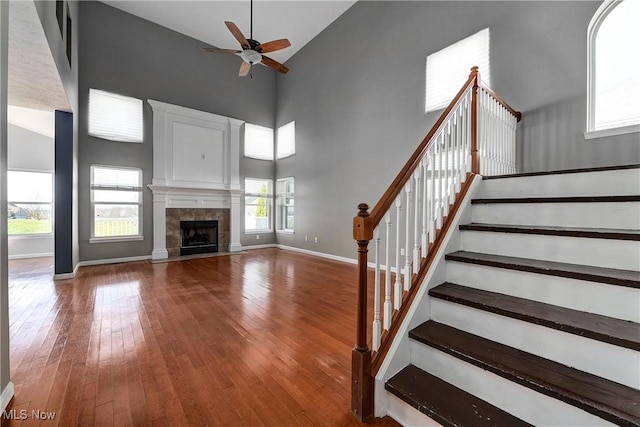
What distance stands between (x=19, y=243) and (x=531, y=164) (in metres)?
9.43

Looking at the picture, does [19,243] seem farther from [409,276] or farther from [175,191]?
[409,276]

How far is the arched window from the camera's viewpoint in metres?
2.53

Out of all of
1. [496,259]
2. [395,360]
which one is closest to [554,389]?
[395,360]

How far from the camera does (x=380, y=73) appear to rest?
192 inches

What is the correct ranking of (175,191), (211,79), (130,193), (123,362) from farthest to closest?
(211,79), (175,191), (130,193), (123,362)

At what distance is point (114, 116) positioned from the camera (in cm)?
536

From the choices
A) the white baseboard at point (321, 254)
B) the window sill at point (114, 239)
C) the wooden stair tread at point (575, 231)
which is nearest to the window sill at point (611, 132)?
the wooden stair tread at point (575, 231)

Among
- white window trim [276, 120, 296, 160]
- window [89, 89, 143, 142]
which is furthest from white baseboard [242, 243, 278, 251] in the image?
window [89, 89, 143, 142]

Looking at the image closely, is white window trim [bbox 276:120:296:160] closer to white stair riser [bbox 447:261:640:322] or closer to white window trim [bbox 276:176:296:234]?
white window trim [bbox 276:176:296:234]

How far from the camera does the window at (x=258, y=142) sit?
7.23 metres

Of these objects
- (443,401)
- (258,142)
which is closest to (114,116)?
(258,142)

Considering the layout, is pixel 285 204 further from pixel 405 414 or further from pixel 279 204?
pixel 405 414

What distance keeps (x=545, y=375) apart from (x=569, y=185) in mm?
1563

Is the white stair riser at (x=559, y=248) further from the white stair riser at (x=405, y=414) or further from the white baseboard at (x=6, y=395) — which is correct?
the white baseboard at (x=6, y=395)
